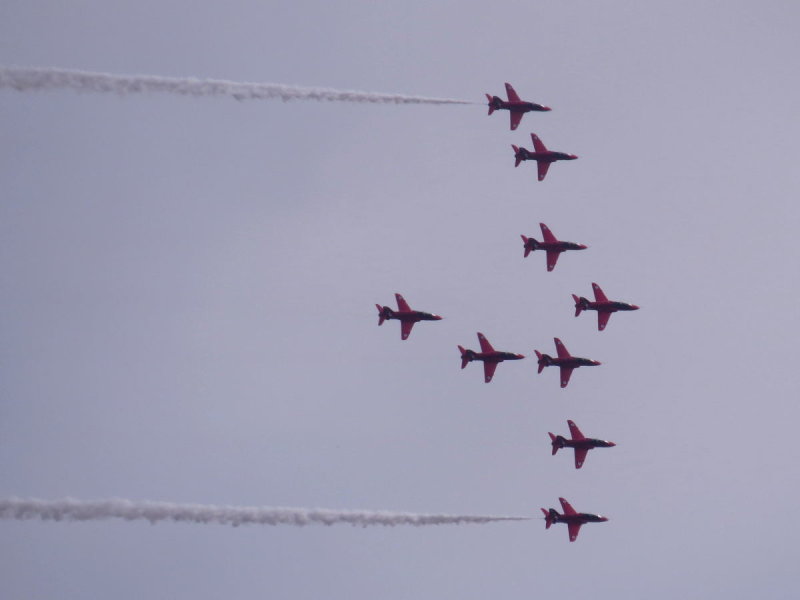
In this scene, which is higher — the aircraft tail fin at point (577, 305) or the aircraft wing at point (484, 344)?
the aircraft tail fin at point (577, 305)

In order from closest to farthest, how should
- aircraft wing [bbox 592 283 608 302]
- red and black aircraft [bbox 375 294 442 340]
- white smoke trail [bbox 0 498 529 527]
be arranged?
white smoke trail [bbox 0 498 529 527]
red and black aircraft [bbox 375 294 442 340]
aircraft wing [bbox 592 283 608 302]

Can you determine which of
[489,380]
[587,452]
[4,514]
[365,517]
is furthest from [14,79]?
[587,452]

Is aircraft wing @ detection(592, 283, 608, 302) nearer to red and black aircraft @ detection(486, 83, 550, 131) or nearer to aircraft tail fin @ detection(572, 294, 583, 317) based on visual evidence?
aircraft tail fin @ detection(572, 294, 583, 317)

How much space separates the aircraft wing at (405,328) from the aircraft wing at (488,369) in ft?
17.3

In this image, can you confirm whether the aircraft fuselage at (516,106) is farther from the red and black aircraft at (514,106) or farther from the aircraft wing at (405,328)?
the aircraft wing at (405,328)

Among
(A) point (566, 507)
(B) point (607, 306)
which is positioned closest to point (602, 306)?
(B) point (607, 306)

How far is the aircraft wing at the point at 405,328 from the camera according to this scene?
96.8 meters

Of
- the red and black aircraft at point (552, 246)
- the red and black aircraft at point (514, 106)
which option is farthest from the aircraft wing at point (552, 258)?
the red and black aircraft at point (514, 106)

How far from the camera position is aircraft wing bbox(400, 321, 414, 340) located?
96.8 meters

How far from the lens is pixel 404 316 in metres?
96.5

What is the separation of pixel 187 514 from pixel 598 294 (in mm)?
34256

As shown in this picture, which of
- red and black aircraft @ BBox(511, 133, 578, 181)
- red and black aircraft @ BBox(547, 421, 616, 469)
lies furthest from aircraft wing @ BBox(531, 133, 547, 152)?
red and black aircraft @ BBox(547, 421, 616, 469)

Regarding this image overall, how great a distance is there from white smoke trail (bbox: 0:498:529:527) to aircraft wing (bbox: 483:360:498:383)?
12.4 metres

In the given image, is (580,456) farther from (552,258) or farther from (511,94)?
(511,94)
